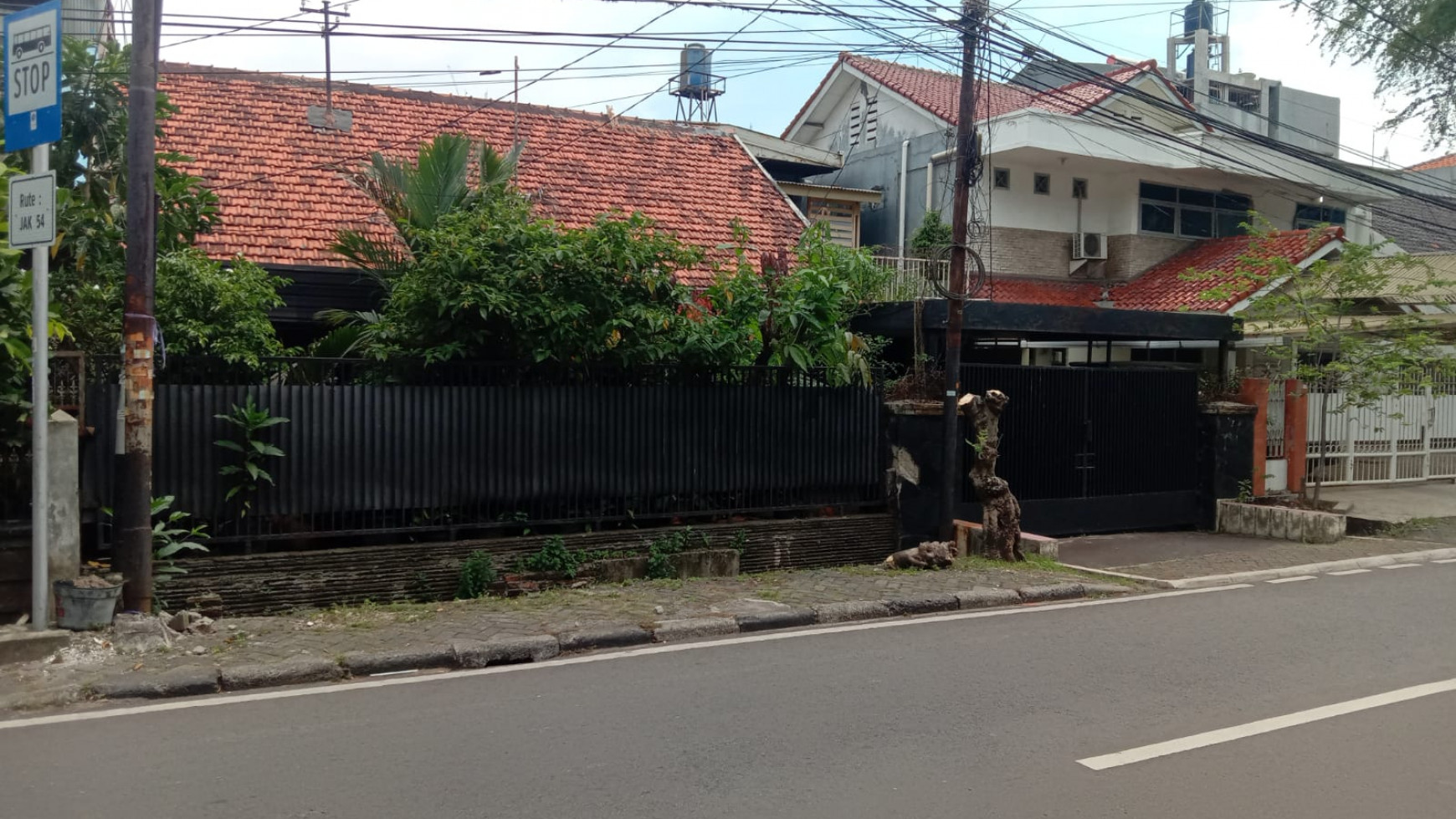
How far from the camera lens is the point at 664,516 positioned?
10.6 metres

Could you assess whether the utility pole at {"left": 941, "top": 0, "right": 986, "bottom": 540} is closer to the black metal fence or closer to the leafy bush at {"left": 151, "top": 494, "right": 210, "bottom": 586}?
the black metal fence

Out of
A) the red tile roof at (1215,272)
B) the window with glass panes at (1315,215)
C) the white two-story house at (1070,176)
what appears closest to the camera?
the red tile roof at (1215,272)

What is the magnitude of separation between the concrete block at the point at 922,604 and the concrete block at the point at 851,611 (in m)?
0.09

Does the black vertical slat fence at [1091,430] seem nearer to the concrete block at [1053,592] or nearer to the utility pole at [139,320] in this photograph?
the concrete block at [1053,592]

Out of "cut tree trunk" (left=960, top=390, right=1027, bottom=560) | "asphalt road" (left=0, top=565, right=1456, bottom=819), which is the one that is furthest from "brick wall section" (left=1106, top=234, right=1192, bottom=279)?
"asphalt road" (left=0, top=565, right=1456, bottom=819)

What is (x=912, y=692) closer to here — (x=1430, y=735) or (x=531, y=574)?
(x=1430, y=735)

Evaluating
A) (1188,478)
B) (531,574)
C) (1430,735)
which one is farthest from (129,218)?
(1188,478)

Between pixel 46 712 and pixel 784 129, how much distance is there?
22.1 meters

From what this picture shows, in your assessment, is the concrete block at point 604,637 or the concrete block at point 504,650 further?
the concrete block at point 604,637

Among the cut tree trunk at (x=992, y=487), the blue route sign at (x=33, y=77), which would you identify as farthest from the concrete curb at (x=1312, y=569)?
the blue route sign at (x=33, y=77)

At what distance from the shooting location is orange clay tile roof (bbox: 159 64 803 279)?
13383mm

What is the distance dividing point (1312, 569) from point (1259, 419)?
4114mm

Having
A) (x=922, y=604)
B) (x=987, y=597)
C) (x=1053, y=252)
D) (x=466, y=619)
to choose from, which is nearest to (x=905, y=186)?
(x=1053, y=252)

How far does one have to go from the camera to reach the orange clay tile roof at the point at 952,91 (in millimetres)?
21125
